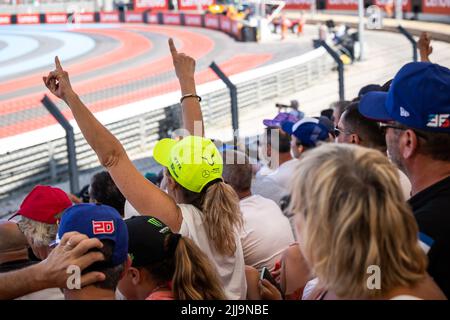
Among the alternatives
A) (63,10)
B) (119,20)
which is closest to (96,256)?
(119,20)

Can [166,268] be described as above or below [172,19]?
above

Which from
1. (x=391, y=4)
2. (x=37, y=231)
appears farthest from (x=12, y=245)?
(x=391, y=4)

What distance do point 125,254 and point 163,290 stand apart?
26 cm

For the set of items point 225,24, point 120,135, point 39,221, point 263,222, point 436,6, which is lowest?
point 225,24

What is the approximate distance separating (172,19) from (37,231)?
133 feet

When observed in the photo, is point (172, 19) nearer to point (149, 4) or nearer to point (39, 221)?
point (149, 4)

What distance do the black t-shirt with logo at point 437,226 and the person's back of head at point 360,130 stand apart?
1426 millimetres

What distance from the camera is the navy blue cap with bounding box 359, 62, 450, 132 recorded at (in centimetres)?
267

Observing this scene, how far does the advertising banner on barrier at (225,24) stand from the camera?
1383 inches

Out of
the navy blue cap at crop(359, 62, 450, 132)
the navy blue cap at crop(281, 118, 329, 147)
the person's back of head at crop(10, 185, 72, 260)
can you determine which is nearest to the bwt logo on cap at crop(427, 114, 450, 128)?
the navy blue cap at crop(359, 62, 450, 132)

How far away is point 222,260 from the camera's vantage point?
3195 mm

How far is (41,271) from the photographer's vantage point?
2.44 metres

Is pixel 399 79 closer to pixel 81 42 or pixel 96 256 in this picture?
pixel 96 256

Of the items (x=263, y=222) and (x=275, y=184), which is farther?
(x=275, y=184)
